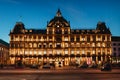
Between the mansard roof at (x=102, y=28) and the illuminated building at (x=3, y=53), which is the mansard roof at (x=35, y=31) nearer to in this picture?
the illuminated building at (x=3, y=53)

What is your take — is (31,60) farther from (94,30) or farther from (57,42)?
(94,30)

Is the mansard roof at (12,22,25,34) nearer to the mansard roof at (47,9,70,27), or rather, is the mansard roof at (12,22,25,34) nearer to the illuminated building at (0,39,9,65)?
the illuminated building at (0,39,9,65)

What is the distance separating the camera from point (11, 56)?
15775 cm

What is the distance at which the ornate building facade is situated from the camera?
15862 cm

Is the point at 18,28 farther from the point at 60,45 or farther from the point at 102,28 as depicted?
the point at 102,28

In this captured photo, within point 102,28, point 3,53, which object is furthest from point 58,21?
point 3,53

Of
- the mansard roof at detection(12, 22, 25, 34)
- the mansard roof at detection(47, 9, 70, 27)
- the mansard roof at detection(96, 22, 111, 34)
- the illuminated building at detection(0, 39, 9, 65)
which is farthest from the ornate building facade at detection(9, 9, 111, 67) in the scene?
the illuminated building at detection(0, 39, 9, 65)

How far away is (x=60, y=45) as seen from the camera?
15962 cm

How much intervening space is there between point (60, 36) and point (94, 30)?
64.6 ft

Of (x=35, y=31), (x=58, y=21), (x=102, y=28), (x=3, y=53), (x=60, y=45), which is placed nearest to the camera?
(x=58, y=21)

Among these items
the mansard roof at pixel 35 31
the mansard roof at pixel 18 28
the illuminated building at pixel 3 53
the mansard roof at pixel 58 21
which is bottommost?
the illuminated building at pixel 3 53

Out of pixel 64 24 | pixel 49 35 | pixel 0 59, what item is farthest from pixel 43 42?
pixel 0 59

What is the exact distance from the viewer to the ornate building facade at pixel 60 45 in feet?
520

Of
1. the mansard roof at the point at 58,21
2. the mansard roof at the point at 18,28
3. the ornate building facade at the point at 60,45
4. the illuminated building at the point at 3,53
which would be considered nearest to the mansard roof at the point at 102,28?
the ornate building facade at the point at 60,45
